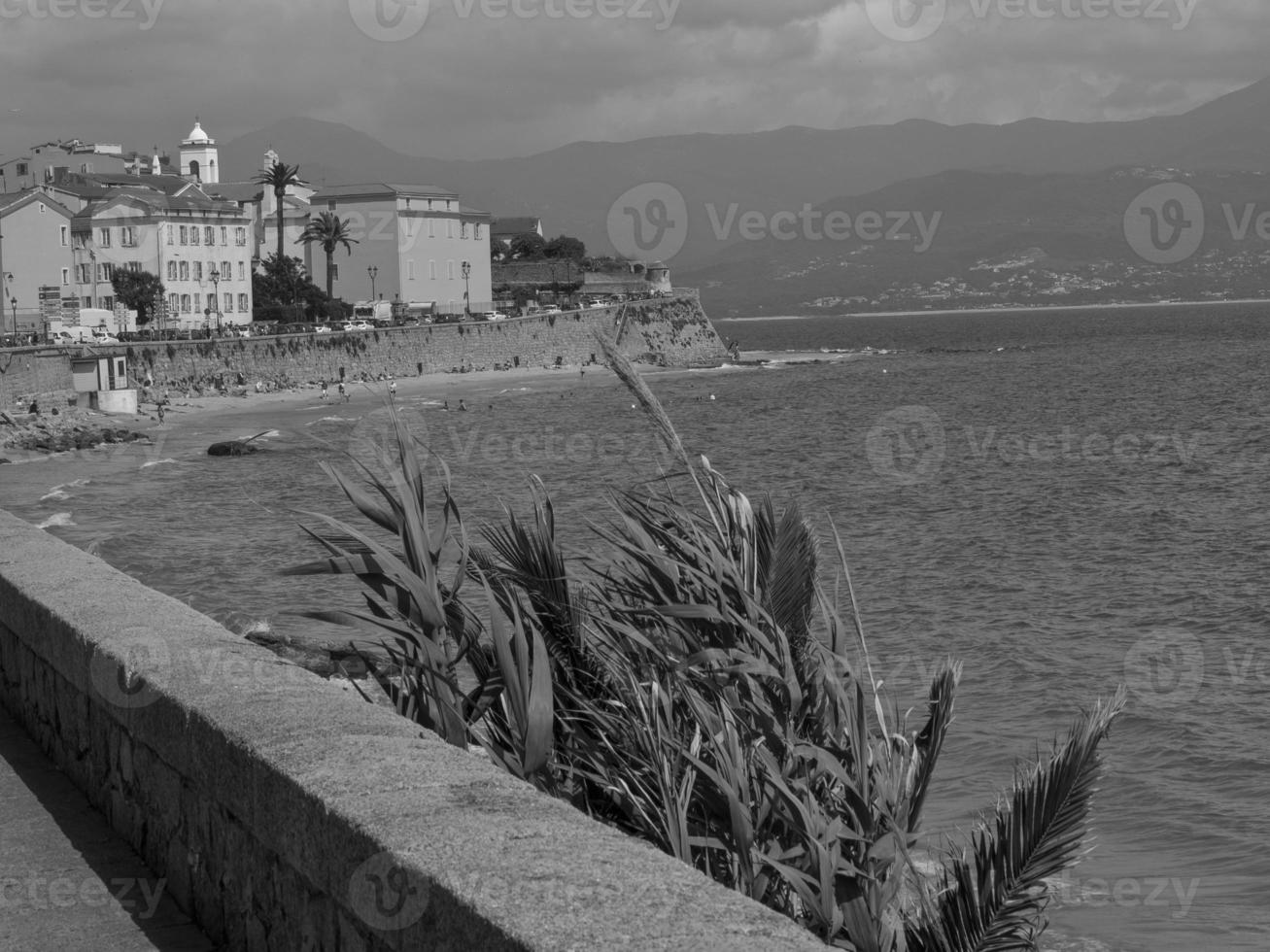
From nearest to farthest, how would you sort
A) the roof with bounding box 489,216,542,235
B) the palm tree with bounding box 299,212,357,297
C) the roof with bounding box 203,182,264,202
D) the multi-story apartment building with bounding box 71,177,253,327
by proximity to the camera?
the multi-story apartment building with bounding box 71,177,253,327, the palm tree with bounding box 299,212,357,297, the roof with bounding box 203,182,264,202, the roof with bounding box 489,216,542,235

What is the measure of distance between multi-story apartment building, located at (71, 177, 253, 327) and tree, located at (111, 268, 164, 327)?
24.9 inches

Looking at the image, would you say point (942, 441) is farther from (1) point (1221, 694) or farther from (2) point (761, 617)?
(2) point (761, 617)

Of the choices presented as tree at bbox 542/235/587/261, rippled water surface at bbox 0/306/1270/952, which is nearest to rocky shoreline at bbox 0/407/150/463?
rippled water surface at bbox 0/306/1270/952

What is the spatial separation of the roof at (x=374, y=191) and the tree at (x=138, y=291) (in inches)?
1051

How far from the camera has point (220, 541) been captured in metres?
27.3

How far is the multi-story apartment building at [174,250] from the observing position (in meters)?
83.0

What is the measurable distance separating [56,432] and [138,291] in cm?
3359

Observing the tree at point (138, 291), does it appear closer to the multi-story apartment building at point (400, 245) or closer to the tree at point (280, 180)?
the tree at point (280, 180)

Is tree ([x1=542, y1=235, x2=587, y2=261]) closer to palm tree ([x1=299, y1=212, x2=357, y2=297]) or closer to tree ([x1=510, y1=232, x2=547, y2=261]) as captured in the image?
tree ([x1=510, y1=232, x2=547, y2=261])

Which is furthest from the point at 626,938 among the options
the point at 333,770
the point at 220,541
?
the point at 220,541

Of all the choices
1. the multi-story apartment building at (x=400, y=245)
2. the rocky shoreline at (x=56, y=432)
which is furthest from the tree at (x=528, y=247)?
the rocky shoreline at (x=56, y=432)

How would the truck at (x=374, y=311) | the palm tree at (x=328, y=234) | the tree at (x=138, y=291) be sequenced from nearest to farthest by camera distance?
the tree at (x=138, y=291)
the truck at (x=374, y=311)
the palm tree at (x=328, y=234)

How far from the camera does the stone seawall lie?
5912cm

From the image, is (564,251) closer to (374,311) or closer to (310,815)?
(374,311)
